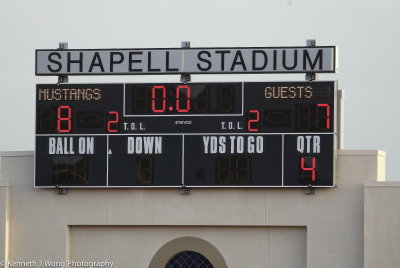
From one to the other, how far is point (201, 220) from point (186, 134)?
7.82ft

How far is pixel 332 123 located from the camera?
34.6 meters

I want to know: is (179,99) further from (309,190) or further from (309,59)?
(309,190)

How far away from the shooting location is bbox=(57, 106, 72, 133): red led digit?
3559 cm

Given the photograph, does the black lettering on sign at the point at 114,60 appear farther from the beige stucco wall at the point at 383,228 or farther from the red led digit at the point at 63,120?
the beige stucco wall at the point at 383,228

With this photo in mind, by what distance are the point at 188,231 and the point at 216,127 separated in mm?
3080

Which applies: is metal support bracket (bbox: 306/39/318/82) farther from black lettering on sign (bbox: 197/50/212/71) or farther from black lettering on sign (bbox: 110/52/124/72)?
black lettering on sign (bbox: 110/52/124/72)

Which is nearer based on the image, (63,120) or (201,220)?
(63,120)

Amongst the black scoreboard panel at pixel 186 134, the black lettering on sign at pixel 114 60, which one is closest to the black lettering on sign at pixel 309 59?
the black scoreboard panel at pixel 186 134

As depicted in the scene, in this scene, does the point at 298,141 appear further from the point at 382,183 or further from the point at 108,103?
the point at 108,103

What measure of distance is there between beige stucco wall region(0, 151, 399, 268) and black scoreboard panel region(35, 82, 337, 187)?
2.60 ft

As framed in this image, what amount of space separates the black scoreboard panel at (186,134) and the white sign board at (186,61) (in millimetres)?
673

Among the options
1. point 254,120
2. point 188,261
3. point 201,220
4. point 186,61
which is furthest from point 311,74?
point 188,261

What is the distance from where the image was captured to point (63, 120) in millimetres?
35625

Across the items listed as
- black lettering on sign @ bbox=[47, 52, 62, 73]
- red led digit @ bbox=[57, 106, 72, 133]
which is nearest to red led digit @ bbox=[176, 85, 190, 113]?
red led digit @ bbox=[57, 106, 72, 133]
